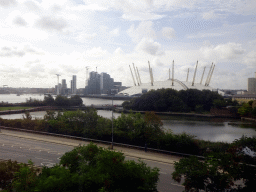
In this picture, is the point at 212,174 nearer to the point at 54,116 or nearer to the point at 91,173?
the point at 91,173

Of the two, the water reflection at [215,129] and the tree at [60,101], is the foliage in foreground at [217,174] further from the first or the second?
the tree at [60,101]

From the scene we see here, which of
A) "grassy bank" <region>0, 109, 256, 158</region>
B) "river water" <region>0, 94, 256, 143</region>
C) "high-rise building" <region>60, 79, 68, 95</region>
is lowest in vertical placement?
"river water" <region>0, 94, 256, 143</region>

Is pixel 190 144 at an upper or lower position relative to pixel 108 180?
lower

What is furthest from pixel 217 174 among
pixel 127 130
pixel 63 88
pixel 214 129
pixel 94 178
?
pixel 63 88

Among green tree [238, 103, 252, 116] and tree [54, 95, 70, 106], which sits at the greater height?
tree [54, 95, 70, 106]

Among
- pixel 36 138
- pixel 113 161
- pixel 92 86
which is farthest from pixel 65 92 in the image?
pixel 113 161

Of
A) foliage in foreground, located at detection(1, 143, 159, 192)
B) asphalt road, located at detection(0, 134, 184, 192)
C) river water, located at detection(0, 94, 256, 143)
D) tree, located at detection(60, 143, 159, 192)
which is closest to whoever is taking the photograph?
foliage in foreground, located at detection(1, 143, 159, 192)

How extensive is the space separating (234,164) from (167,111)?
40.9 metres

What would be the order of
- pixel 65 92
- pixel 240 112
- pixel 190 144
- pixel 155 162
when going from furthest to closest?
1. pixel 65 92
2. pixel 240 112
3. pixel 190 144
4. pixel 155 162

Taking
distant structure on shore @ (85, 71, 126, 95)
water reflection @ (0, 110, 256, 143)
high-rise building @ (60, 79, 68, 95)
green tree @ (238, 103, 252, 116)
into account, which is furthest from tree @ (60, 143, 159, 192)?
high-rise building @ (60, 79, 68, 95)

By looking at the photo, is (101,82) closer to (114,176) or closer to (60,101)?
(60,101)

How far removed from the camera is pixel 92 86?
50250 millimetres

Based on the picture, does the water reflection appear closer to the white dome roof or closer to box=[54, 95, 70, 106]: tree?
box=[54, 95, 70, 106]: tree

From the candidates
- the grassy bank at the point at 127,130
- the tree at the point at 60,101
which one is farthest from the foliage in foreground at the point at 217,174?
the tree at the point at 60,101
